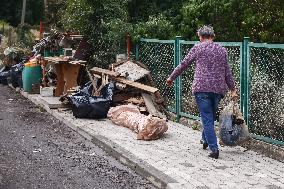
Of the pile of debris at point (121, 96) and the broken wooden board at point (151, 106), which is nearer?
the broken wooden board at point (151, 106)

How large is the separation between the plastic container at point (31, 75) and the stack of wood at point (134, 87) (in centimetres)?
393

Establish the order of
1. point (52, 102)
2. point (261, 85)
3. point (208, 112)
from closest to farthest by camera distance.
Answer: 1. point (208, 112)
2. point (261, 85)
3. point (52, 102)

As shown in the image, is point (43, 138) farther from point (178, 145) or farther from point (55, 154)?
point (178, 145)

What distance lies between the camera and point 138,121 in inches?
385

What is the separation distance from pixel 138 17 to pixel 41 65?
330 cm

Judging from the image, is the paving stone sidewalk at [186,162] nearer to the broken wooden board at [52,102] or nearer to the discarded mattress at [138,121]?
the discarded mattress at [138,121]

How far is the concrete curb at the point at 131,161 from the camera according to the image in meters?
6.52

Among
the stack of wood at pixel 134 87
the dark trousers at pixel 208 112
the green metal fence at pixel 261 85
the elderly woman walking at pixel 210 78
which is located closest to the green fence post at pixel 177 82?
the stack of wood at pixel 134 87

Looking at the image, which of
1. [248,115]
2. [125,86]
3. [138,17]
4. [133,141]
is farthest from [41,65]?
[248,115]

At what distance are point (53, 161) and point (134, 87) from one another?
3988 mm

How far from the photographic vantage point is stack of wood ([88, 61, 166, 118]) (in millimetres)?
11227

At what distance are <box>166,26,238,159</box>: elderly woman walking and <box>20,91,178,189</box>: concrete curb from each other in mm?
1055

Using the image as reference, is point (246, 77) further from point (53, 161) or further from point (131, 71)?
point (131, 71)

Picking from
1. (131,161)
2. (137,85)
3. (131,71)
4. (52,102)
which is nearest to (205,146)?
(131,161)
